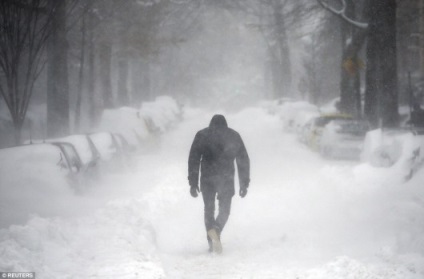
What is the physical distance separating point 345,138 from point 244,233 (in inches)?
402

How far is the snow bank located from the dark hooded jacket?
1.14 metres

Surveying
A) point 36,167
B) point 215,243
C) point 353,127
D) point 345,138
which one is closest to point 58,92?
point 36,167

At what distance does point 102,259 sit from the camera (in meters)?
5.98

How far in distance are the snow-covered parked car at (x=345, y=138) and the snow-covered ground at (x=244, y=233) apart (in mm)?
4341

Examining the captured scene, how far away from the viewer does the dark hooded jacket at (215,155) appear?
739 centimetres

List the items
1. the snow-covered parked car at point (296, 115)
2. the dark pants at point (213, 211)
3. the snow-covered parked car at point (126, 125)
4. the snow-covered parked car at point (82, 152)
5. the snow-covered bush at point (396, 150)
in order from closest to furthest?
1. the dark pants at point (213, 211)
2. the snow-covered bush at point (396, 150)
3. the snow-covered parked car at point (82, 152)
4. the snow-covered parked car at point (126, 125)
5. the snow-covered parked car at point (296, 115)

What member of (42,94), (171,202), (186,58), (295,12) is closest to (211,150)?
(171,202)

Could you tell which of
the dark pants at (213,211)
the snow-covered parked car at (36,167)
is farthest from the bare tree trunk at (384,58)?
the snow-covered parked car at (36,167)

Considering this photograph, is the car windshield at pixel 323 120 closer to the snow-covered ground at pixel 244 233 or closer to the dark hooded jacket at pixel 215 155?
the snow-covered ground at pixel 244 233

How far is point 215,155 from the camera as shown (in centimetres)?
746

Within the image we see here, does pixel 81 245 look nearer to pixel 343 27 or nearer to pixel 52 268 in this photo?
pixel 52 268

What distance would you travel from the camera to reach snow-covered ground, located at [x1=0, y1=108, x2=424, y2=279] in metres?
5.70

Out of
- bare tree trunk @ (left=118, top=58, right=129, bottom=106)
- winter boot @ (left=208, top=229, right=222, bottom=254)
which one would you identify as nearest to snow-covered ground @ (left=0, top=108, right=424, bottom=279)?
winter boot @ (left=208, top=229, right=222, bottom=254)

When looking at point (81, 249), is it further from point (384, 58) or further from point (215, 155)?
point (384, 58)
